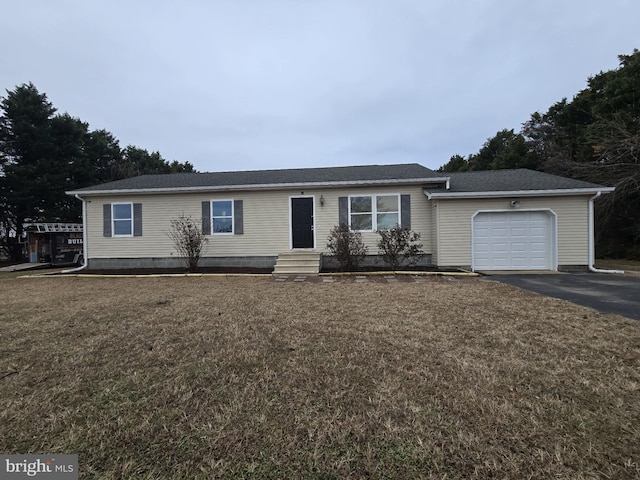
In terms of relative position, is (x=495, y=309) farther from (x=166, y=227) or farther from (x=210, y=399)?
(x=166, y=227)

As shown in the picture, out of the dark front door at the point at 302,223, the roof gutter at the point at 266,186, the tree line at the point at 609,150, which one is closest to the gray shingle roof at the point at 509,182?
the roof gutter at the point at 266,186

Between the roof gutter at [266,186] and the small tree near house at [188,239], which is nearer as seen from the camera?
the roof gutter at [266,186]

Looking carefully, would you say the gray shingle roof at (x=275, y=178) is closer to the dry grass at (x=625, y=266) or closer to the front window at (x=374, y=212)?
the front window at (x=374, y=212)

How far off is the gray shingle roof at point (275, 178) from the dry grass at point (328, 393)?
693 cm

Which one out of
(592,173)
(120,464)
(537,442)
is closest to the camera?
(120,464)

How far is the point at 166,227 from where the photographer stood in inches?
444

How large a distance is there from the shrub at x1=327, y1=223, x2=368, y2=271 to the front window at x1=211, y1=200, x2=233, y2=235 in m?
3.98

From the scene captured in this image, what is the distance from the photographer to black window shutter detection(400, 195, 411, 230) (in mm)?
10531

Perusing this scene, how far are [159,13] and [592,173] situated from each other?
21.5m

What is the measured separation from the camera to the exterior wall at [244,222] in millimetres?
10602

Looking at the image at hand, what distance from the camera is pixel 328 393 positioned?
234 centimetres

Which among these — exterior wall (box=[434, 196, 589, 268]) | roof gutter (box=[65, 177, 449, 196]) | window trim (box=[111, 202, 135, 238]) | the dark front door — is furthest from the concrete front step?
window trim (box=[111, 202, 135, 238])

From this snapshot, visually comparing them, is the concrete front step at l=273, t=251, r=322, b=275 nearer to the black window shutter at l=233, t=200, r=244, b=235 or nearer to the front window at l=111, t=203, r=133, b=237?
the black window shutter at l=233, t=200, r=244, b=235

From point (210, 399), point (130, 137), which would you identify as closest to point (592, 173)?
point (210, 399)
